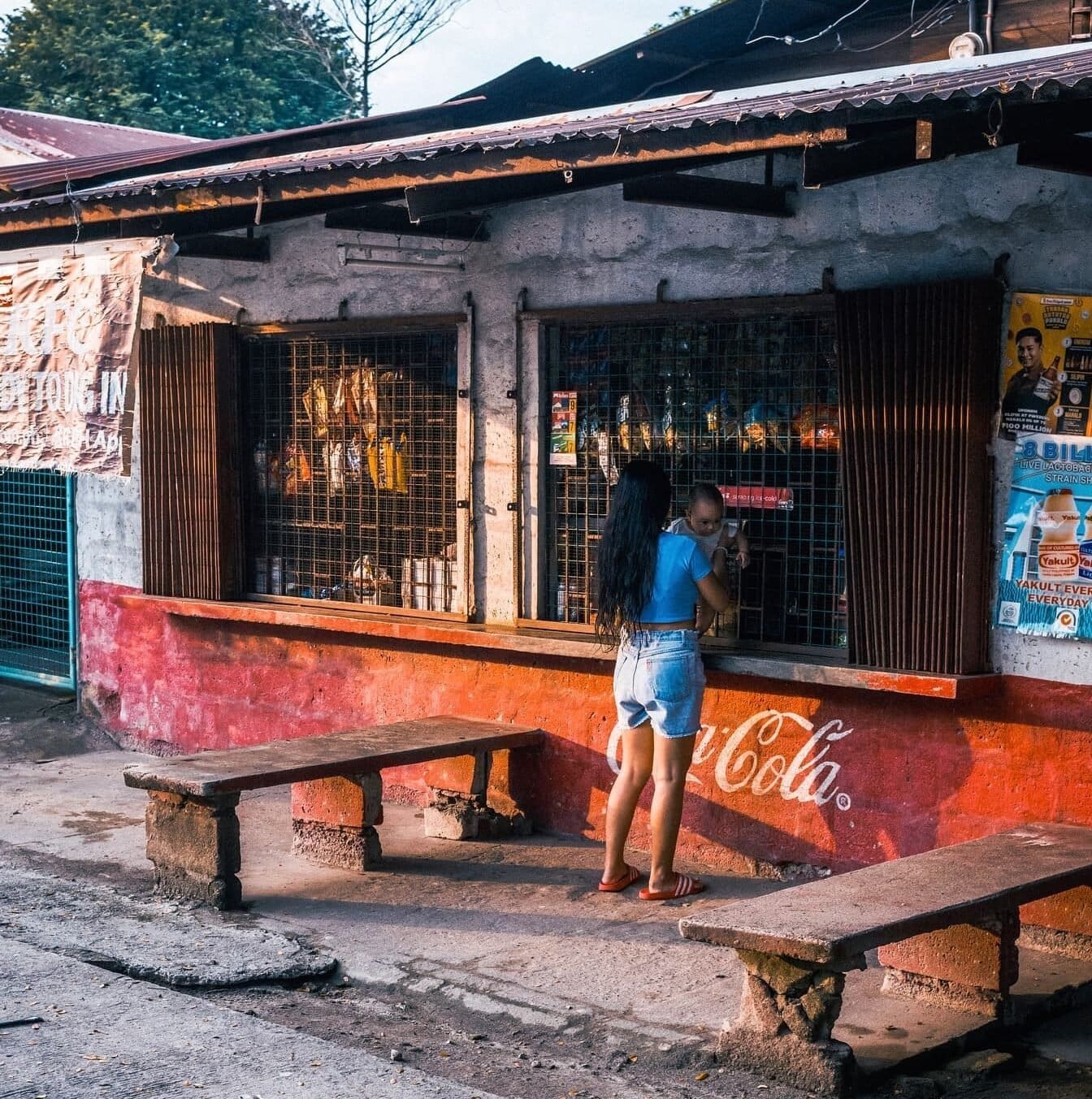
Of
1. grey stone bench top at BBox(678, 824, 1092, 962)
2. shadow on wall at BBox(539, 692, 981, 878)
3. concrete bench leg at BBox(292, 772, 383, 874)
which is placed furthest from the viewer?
concrete bench leg at BBox(292, 772, 383, 874)

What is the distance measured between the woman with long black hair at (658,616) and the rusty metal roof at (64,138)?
651 centimetres

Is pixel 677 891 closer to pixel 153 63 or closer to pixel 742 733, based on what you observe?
pixel 742 733

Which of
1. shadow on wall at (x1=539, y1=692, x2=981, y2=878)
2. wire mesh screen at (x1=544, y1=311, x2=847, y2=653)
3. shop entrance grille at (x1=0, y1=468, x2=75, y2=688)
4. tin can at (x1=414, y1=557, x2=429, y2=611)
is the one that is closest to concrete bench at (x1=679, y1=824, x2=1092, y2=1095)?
shadow on wall at (x1=539, y1=692, x2=981, y2=878)

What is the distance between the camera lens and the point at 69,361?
28.3 feet

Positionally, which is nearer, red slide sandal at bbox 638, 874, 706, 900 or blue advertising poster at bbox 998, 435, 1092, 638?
blue advertising poster at bbox 998, 435, 1092, 638

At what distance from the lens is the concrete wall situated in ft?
19.5

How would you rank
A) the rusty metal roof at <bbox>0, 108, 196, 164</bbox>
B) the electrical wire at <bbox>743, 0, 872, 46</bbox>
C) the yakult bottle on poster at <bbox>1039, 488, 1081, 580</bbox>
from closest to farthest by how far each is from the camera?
the yakult bottle on poster at <bbox>1039, 488, 1081, 580</bbox> → the electrical wire at <bbox>743, 0, 872, 46</bbox> → the rusty metal roof at <bbox>0, 108, 196, 164</bbox>

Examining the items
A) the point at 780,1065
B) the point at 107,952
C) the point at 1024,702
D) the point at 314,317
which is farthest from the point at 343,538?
the point at 780,1065

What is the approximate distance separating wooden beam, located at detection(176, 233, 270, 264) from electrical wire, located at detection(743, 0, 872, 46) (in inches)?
146

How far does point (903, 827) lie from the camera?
6320 millimetres

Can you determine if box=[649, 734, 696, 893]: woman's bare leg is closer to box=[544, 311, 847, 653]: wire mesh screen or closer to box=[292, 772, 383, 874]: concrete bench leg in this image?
box=[544, 311, 847, 653]: wire mesh screen

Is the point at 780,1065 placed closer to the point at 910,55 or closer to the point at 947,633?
the point at 947,633

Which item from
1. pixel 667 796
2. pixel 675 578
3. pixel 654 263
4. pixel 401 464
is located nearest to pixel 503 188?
pixel 654 263

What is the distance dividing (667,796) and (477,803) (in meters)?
1.48
